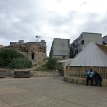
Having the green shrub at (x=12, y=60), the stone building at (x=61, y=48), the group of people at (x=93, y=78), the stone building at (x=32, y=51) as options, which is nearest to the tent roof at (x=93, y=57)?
the group of people at (x=93, y=78)

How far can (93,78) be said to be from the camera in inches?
837

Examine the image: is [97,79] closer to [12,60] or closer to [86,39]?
[12,60]

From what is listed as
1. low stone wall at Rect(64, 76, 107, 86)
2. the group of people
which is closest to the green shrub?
low stone wall at Rect(64, 76, 107, 86)

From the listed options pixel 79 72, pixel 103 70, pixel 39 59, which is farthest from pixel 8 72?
pixel 39 59

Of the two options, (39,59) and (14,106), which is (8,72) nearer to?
(14,106)

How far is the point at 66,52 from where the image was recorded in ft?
265

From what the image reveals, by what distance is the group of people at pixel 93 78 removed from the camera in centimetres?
2100

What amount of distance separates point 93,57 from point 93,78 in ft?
10.9

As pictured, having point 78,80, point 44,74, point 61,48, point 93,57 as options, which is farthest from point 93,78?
point 61,48

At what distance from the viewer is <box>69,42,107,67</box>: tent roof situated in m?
23.3

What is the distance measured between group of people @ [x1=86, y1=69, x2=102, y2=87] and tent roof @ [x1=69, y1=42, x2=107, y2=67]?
173 centimetres

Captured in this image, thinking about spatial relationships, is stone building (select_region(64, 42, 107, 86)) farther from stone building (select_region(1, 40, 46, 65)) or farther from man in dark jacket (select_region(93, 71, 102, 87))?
stone building (select_region(1, 40, 46, 65))

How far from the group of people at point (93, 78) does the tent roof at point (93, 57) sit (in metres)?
1.73

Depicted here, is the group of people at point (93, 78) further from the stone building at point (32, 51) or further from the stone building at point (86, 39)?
the stone building at point (86, 39)
